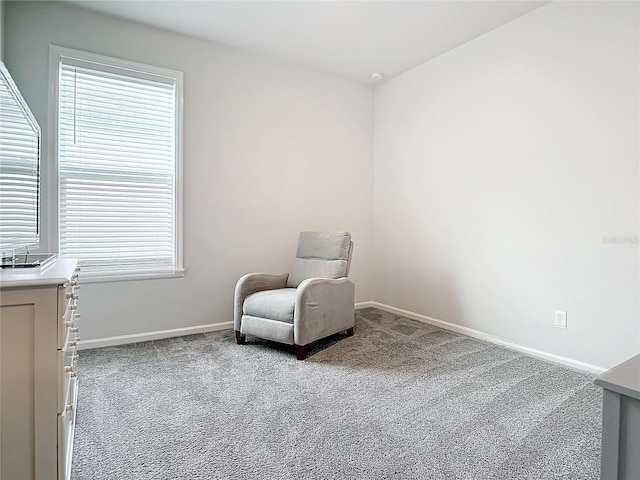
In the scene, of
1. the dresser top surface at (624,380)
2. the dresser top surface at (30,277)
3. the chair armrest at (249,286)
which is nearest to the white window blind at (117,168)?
the chair armrest at (249,286)

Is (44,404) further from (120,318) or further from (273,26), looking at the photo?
(273,26)

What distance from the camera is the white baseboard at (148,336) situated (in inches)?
114

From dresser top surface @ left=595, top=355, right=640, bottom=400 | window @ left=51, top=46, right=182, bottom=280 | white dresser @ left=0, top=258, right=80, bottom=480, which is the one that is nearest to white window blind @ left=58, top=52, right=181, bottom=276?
window @ left=51, top=46, right=182, bottom=280

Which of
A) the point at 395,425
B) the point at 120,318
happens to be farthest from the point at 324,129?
the point at 395,425

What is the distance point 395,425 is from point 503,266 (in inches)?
72.4

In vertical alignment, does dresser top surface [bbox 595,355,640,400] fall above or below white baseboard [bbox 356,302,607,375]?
above

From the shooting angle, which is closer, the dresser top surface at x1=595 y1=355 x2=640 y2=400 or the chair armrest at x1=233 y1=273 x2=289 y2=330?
the dresser top surface at x1=595 y1=355 x2=640 y2=400

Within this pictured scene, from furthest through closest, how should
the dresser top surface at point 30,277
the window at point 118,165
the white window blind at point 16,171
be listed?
the window at point 118,165
the white window blind at point 16,171
the dresser top surface at point 30,277

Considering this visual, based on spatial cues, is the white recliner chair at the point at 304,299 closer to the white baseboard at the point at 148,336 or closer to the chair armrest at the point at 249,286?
the chair armrest at the point at 249,286

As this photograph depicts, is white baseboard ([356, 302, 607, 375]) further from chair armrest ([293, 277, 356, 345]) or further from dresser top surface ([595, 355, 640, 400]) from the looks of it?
dresser top surface ([595, 355, 640, 400])

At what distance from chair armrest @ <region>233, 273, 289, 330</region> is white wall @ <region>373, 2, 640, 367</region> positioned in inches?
58.1

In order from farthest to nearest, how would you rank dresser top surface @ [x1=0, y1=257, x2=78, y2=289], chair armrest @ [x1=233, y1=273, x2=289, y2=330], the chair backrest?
1. the chair backrest
2. chair armrest @ [x1=233, y1=273, x2=289, y2=330]
3. dresser top surface @ [x1=0, y1=257, x2=78, y2=289]

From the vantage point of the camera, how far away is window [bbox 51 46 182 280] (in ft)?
9.25

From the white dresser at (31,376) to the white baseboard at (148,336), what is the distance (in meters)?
1.87
